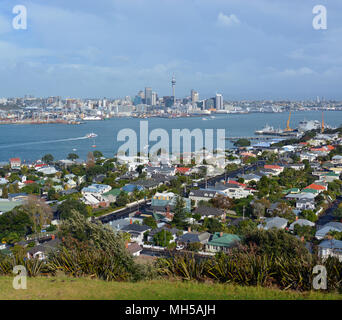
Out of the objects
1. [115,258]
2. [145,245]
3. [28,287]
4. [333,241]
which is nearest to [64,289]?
[28,287]

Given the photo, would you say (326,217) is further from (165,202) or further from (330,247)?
(165,202)

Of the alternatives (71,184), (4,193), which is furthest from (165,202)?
(4,193)

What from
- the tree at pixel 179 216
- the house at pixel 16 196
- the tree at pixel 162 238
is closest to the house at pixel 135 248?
the tree at pixel 162 238

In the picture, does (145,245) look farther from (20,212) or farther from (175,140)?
(175,140)

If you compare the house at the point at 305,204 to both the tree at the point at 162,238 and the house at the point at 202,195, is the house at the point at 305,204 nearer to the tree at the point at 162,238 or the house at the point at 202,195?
the house at the point at 202,195

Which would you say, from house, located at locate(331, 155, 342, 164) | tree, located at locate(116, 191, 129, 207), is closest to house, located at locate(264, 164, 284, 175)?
house, located at locate(331, 155, 342, 164)

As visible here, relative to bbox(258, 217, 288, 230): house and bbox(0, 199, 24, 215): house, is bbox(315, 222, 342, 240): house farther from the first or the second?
bbox(0, 199, 24, 215): house
